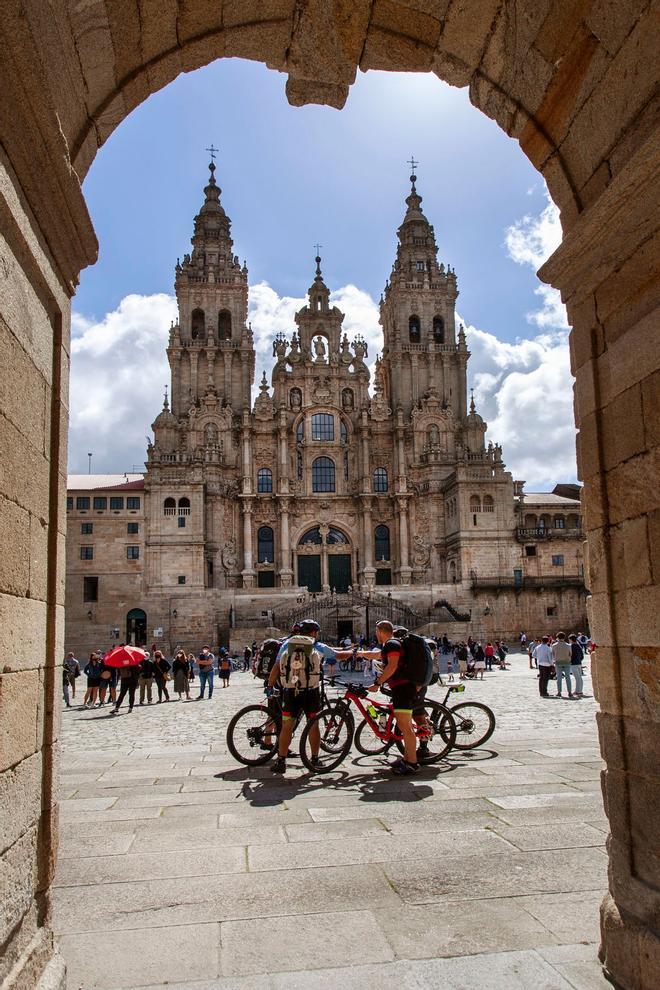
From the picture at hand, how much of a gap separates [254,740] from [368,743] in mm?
2125

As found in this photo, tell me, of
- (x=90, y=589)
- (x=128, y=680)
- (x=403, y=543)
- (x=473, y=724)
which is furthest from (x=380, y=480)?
(x=473, y=724)

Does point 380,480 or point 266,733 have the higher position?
point 380,480

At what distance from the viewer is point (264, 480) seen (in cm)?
5106

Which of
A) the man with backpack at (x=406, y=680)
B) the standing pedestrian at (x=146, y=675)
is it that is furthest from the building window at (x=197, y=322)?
the man with backpack at (x=406, y=680)

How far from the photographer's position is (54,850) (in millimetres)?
3934

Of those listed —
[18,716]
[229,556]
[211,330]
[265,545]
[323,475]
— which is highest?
[211,330]

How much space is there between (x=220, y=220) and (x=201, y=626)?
31.6 metres

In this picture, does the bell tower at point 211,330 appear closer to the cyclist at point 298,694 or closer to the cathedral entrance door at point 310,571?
the cathedral entrance door at point 310,571

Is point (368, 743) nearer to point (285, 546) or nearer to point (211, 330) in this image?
point (285, 546)

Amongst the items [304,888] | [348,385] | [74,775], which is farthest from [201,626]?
[304,888]

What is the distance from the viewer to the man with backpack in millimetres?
8398

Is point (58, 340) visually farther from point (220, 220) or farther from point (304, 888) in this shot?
point (220, 220)

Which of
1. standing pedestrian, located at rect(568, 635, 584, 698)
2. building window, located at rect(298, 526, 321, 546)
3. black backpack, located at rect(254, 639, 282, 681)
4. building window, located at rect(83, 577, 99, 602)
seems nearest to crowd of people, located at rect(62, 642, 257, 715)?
black backpack, located at rect(254, 639, 282, 681)

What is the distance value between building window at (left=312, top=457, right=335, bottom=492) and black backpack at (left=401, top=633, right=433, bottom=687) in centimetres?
4320
